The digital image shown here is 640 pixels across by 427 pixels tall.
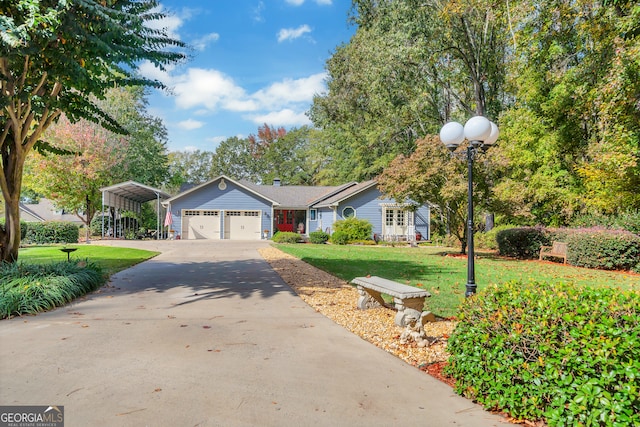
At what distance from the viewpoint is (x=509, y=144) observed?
20.9 m

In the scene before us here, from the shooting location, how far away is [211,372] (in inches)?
145

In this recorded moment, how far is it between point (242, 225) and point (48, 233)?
12.0 m

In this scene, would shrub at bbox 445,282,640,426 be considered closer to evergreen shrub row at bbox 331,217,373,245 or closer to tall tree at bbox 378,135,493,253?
tall tree at bbox 378,135,493,253

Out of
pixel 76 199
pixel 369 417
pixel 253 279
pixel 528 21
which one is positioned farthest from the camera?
pixel 76 199

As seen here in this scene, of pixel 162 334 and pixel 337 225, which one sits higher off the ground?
pixel 337 225

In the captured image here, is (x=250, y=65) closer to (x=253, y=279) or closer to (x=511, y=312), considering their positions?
(x=253, y=279)

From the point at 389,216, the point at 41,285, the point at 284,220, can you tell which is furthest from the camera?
the point at 284,220

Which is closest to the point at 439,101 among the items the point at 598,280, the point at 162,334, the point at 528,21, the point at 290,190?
the point at 528,21

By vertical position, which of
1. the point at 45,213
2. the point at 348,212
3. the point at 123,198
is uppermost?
the point at 123,198

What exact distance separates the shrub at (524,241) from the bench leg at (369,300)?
1203cm

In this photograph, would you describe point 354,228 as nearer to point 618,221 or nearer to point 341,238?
point 341,238

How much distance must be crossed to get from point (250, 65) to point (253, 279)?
9.76 m

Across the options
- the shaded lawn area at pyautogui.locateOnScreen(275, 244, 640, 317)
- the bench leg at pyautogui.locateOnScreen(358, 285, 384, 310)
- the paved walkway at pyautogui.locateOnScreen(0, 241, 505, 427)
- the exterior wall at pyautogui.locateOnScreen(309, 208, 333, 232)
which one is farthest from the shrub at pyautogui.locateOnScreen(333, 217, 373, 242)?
the paved walkway at pyautogui.locateOnScreen(0, 241, 505, 427)

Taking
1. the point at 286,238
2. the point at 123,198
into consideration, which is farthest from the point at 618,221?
the point at 123,198
